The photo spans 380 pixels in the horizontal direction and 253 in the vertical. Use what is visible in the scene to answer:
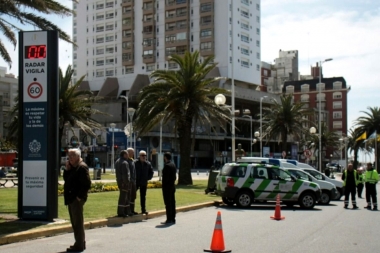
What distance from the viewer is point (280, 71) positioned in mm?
134875

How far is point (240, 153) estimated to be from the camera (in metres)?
33.9

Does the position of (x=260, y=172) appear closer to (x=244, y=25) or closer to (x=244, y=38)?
(x=244, y=38)

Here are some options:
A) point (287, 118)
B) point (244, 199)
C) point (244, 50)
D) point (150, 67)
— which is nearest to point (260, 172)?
point (244, 199)

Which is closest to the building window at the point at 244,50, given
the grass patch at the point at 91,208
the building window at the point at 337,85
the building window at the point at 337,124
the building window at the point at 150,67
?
the building window at the point at 150,67

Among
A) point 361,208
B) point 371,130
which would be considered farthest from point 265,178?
point 371,130

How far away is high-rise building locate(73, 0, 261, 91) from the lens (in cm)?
9062

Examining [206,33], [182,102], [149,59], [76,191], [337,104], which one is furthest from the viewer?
[337,104]

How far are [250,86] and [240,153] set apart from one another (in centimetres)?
6624

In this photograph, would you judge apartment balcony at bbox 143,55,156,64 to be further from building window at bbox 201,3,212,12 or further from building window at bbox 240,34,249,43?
building window at bbox 240,34,249,43

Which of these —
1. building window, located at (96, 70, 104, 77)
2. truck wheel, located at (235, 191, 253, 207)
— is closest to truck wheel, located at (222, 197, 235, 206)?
truck wheel, located at (235, 191, 253, 207)

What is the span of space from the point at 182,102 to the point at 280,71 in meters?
106

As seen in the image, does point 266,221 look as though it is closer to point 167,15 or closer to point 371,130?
point 371,130

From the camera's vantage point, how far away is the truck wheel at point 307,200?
20781 millimetres

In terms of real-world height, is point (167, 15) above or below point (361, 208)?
above
